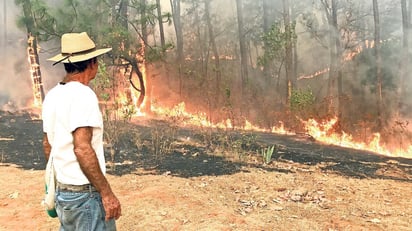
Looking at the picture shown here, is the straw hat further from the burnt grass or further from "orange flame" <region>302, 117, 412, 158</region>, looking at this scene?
"orange flame" <region>302, 117, 412, 158</region>

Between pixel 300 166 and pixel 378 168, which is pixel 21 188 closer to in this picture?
pixel 300 166

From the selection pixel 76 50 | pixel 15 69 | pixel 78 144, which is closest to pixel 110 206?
pixel 78 144

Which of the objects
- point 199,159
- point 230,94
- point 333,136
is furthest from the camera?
point 230,94

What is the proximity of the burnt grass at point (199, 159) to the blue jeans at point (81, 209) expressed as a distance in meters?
3.79

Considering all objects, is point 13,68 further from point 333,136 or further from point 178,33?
point 333,136

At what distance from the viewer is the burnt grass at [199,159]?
6523mm

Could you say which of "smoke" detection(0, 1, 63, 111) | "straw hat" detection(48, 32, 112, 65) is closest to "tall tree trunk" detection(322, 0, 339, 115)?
"smoke" detection(0, 1, 63, 111)

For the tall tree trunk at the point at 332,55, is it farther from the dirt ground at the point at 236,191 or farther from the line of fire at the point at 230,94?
the dirt ground at the point at 236,191

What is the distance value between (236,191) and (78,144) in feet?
11.3

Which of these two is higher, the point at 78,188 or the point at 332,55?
the point at 332,55

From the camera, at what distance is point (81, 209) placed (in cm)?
230

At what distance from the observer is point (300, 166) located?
6.86 meters

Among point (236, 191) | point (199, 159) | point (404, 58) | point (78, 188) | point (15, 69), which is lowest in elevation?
point (236, 191)

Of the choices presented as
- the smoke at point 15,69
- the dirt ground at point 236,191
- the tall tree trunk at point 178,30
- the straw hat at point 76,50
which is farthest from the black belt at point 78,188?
the tall tree trunk at point 178,30
